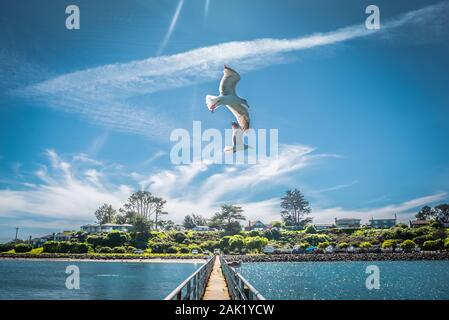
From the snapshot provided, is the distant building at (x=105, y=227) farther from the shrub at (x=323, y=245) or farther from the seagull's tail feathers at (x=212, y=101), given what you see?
the seagull's tail feathers at (x=212, y=101)

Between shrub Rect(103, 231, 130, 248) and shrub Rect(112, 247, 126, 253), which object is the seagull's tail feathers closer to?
shrub Rect(112, 247, 126, 253)

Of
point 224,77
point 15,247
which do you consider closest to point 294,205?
point 15,247

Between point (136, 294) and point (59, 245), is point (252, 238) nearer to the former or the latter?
point (59, 245)

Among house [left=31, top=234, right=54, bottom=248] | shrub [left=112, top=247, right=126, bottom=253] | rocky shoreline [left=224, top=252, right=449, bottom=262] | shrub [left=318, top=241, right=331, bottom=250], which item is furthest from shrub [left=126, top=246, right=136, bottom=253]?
shrub [left=318, top=241, right=331, bottom=250]

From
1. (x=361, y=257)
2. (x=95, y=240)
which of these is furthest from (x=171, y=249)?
(x=361, y=257)

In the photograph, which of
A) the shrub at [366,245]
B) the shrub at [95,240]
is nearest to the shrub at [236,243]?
the shrub at [95,240]

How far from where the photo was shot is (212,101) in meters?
11.1

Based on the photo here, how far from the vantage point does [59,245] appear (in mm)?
89688

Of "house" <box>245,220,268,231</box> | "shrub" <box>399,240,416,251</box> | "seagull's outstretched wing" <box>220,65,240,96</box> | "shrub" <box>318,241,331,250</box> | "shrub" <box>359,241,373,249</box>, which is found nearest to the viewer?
"seagull's outstretched wing" <box>220,65,240,96</box>

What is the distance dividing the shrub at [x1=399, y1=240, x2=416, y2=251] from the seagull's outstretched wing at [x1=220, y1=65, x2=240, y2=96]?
91.0 m

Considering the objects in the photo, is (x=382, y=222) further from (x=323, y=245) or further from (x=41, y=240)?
(x=41, y=240)

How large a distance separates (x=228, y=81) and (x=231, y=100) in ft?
2.12

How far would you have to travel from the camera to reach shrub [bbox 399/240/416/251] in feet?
297
